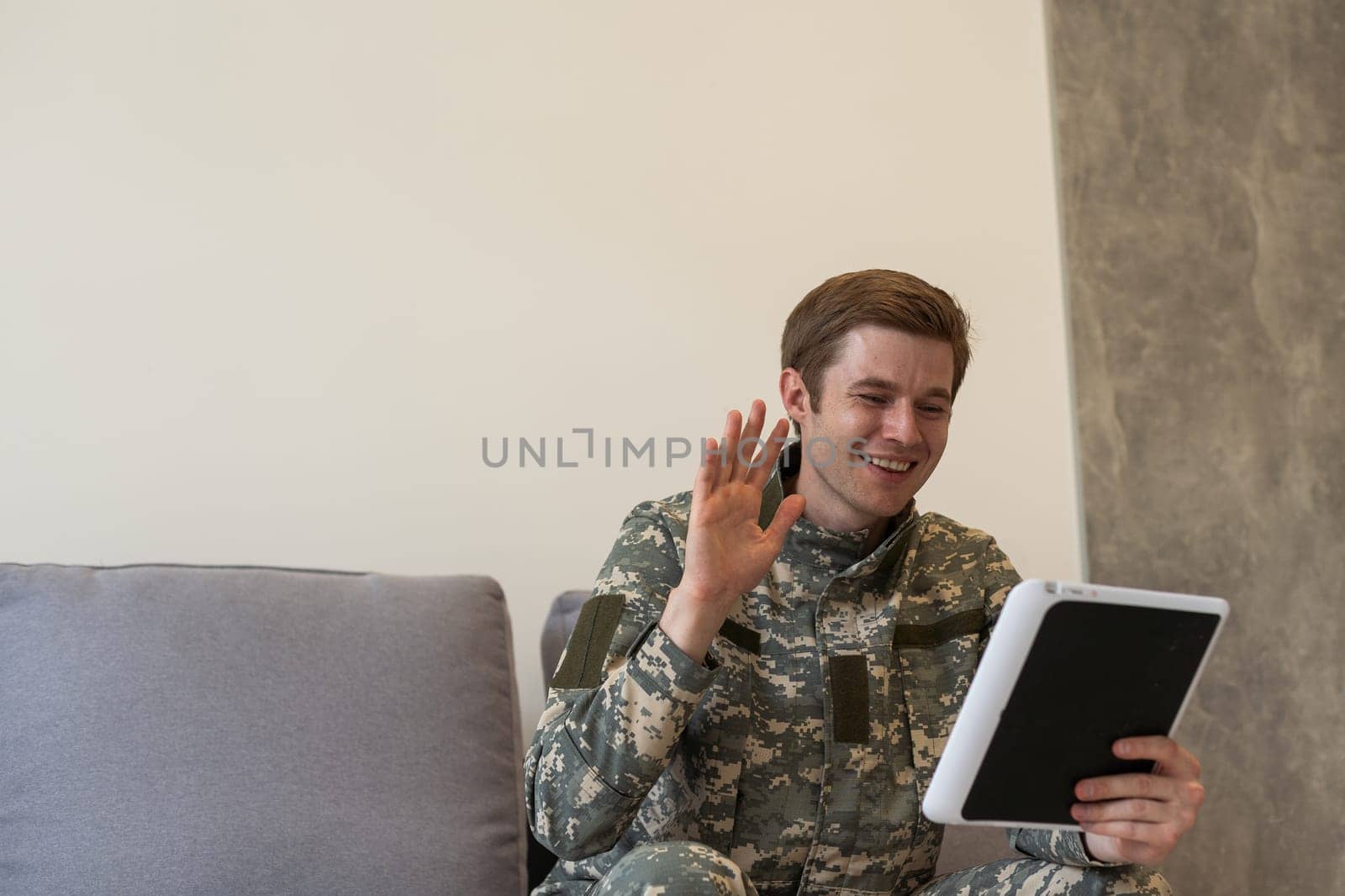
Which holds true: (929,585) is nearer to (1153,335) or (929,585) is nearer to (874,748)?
(874,748)

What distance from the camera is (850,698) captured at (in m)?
1.31

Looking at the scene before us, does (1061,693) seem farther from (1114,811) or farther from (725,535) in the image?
(725,535)

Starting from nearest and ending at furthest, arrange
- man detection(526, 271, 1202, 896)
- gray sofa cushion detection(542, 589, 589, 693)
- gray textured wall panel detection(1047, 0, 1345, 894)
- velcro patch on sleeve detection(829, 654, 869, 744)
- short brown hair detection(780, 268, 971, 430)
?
man detection(526, 271, 1202, 896), velcro patch on sleeve detection(829, 654, 869, 744), short brown hair detection(780, 268, 971, 430), gray sofa cushion detection(542, 589, 589, 693), gray textured wall panel detection(1047, 0, 1345, 894)

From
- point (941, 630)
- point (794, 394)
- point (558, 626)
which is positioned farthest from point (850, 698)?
point (558, 626)

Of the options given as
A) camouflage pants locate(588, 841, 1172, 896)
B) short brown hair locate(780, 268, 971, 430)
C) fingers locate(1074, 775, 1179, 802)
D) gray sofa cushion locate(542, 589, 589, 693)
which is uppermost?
short brown hair locate(780, 268, 971, 430)

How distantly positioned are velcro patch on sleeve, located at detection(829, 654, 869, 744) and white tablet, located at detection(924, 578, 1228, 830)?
249mm

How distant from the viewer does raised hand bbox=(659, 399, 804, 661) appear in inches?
44.5

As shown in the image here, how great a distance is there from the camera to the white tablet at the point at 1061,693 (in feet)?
3.30

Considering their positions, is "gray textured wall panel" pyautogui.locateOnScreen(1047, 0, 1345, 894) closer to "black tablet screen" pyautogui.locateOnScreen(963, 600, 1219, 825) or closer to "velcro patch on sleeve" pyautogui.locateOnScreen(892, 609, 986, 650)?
"velcro patch on sleeve" pyautogui.locateOnScreen(892, 609, 986, 650)

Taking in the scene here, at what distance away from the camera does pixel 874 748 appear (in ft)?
4.28

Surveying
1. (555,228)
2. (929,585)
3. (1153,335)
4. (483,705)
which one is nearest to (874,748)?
(929,585)

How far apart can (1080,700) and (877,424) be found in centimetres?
43

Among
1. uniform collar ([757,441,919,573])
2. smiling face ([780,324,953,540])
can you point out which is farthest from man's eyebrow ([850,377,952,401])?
uniform collar ([757,441,919,573])

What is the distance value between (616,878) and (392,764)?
1.56 ft
